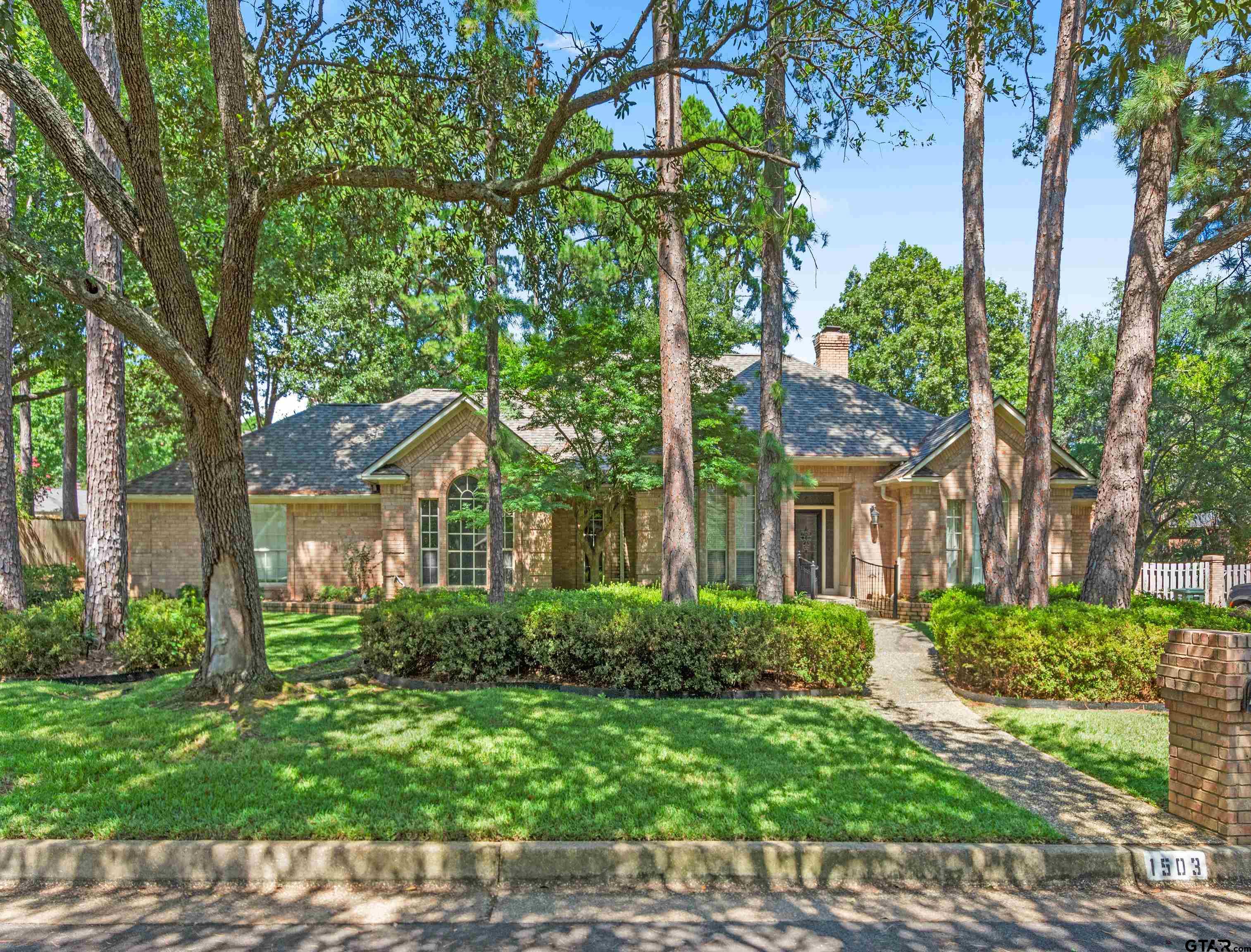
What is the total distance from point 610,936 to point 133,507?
2014 cm

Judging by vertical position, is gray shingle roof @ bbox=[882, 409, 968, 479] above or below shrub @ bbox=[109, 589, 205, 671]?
above

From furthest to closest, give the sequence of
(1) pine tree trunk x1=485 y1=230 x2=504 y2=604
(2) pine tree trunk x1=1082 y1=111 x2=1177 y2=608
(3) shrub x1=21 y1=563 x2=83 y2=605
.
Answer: (3) shrub x1=21 y1=563 x2=83 y2=605, (1) pine tree trunk x1=485 y1=230 x2=504 y2=604, (2) pine tree trunk x1=1082 y1=111 x2=1177 y2=608

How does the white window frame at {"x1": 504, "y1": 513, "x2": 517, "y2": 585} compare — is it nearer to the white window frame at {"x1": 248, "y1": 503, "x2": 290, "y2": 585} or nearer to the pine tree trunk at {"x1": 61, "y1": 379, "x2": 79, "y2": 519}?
the white window frame at {"x1": 248, "y1": 503, "x2": 290, "y2": 585}

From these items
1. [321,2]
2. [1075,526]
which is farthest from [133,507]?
[1075,526]

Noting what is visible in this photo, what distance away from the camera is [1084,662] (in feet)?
27.6

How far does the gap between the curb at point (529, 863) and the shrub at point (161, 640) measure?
18.2ft

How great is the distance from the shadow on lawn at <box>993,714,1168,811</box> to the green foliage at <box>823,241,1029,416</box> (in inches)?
1050

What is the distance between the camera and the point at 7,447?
1239 cm

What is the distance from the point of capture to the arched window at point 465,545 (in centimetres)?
1770

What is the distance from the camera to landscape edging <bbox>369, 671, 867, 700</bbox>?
8508 mm

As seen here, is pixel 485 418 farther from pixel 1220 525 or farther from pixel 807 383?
pixel 1220 525

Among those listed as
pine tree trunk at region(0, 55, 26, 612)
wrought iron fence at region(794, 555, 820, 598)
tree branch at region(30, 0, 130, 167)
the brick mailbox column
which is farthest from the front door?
pine tree trunk at region(0, 55, 26, 612)

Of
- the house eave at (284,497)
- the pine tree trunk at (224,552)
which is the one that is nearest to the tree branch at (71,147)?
the pine tree trunk at (224,552)

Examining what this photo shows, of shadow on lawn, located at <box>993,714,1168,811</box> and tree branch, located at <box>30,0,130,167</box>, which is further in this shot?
tree branch, located at <box>30,0,130,167</box>
